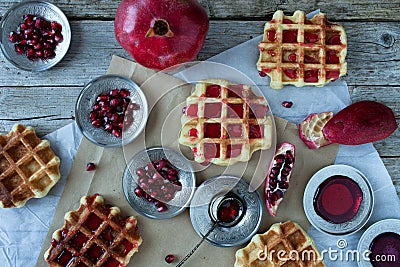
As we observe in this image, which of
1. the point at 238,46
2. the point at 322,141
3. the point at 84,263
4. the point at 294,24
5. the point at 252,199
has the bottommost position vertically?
the point at 84,263

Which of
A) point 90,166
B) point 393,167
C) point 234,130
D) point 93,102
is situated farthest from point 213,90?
point 393,167

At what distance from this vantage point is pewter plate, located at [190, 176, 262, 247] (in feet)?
9.68

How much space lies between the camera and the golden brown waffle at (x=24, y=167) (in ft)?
9.50

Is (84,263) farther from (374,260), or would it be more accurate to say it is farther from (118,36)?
(374,260)

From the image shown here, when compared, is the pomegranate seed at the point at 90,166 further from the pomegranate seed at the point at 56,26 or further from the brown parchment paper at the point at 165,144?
the pomegranate seed at the point at 56,26

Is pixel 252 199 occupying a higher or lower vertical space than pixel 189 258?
higher

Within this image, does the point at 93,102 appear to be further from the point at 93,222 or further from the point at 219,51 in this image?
the point at 219,51

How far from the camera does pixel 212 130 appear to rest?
291 centimetres

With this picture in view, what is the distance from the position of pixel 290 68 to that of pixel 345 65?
30 centimetres

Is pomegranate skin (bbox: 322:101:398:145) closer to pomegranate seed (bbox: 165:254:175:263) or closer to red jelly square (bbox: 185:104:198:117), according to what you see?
red jelly square (bbox: 185:104:198:117)

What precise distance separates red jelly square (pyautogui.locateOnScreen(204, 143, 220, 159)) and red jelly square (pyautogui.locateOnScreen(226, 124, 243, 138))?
0.09 meters

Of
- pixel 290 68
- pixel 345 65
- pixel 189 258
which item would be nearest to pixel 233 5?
pixel 290 68

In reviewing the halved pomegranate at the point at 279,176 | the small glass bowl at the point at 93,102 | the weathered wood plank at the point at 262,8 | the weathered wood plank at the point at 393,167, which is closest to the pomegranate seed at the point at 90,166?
the small glass bowl at the point at 93,102

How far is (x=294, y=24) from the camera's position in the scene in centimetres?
294
